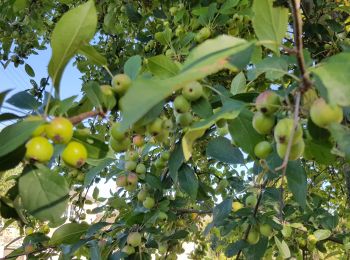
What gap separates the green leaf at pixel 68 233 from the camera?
5.75ft

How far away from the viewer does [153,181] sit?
5.74 ft

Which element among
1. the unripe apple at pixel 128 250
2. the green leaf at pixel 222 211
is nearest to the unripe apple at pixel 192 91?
the green leaf at pixel 222 211

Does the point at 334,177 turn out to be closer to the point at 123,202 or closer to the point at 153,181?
the point at 123,202

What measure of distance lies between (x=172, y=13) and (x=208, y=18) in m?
0.41

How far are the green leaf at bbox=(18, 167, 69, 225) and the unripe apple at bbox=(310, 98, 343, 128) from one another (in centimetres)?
55

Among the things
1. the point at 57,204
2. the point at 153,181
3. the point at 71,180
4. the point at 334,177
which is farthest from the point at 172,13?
the point at 334,177

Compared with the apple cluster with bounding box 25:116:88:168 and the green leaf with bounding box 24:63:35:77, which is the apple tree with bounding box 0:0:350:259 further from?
the green leaf with bounding box 24:63:35:77

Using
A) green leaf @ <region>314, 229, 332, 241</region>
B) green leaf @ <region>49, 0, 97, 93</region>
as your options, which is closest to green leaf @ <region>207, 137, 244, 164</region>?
green leaf @ <region>49, 0, 97, 93</region>

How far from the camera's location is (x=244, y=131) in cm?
100

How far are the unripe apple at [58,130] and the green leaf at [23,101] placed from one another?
0.81 ft

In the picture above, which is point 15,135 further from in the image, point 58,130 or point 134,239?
point 134,239

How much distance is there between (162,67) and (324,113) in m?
0.44

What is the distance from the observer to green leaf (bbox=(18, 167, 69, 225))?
0.83 metres

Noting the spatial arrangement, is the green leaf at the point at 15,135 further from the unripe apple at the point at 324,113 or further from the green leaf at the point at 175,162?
the green leaf at the point at 175,162
